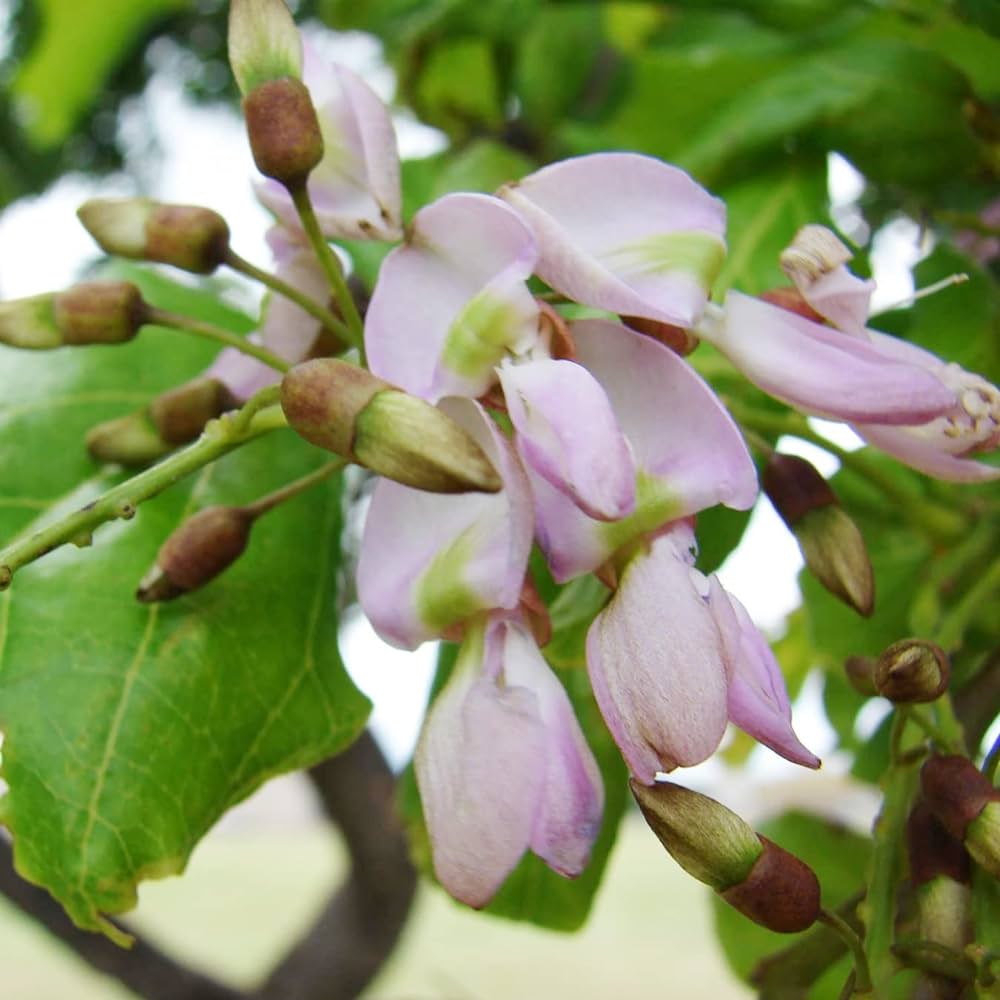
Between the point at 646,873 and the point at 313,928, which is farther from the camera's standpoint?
the point at 646,873

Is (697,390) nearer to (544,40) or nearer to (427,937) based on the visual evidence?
(544,40)

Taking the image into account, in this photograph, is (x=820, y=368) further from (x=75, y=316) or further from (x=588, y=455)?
(x=75, y=316)

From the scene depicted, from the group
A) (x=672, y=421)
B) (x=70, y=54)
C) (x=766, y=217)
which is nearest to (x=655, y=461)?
(x=672, y=421)

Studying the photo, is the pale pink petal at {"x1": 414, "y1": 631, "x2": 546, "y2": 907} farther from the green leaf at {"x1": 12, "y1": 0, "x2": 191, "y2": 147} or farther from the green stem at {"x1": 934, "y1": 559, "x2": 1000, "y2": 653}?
the green leaf at {"x1": 12, "y1": 0, "x2": 191, "y2": 147}

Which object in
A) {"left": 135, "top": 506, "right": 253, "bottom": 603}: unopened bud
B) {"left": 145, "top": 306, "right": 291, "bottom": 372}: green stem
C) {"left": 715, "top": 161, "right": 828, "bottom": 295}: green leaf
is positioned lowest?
{"left": 715, "top": 161, "right": 828, "bottom": 295}: green leaf

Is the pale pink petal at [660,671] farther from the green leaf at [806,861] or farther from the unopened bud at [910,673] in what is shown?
the green leaf at [806,861]

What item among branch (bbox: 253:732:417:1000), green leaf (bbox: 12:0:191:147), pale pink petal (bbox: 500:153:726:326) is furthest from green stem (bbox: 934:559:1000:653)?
green leaf (bbox: 12:0:191:147)

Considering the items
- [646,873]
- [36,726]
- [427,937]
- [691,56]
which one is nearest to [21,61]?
[691,56]

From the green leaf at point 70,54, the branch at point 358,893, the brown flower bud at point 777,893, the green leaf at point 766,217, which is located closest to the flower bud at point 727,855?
the brown flower bud at point 777,893
